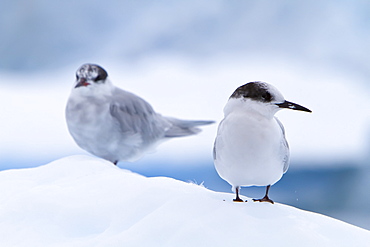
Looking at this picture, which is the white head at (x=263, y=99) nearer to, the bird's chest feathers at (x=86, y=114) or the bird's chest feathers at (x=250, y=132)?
the bird's chest feathers at (x=250, y=132)

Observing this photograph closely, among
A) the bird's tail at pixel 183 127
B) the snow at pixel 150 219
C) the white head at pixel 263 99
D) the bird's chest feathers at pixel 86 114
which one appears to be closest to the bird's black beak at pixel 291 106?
the white head at pixel 263 99

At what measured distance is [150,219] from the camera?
3.99 feet

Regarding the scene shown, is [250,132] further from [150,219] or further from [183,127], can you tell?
[183,127]

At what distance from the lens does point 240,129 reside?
1227 millimetres

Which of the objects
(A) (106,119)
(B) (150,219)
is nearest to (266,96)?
(B) (150,219)

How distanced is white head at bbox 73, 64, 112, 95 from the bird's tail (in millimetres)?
480

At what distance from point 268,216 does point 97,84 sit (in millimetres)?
Result: 1183

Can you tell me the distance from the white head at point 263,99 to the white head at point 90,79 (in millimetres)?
1062

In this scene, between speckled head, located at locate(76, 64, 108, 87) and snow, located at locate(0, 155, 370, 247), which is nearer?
snow, located at locate(0, 155, 370, 247)

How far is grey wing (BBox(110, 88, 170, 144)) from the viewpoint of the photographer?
2.25 m

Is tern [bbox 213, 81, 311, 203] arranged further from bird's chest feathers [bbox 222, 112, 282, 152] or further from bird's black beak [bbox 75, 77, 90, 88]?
bird's black beak [bbox 75, 77, 90, 88]

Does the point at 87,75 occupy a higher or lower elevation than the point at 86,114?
higher

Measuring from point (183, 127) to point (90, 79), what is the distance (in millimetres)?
652

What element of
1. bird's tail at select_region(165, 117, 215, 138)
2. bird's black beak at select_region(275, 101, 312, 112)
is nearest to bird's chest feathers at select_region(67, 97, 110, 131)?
bird's tail at select_region(165, 117, 215, 138)
